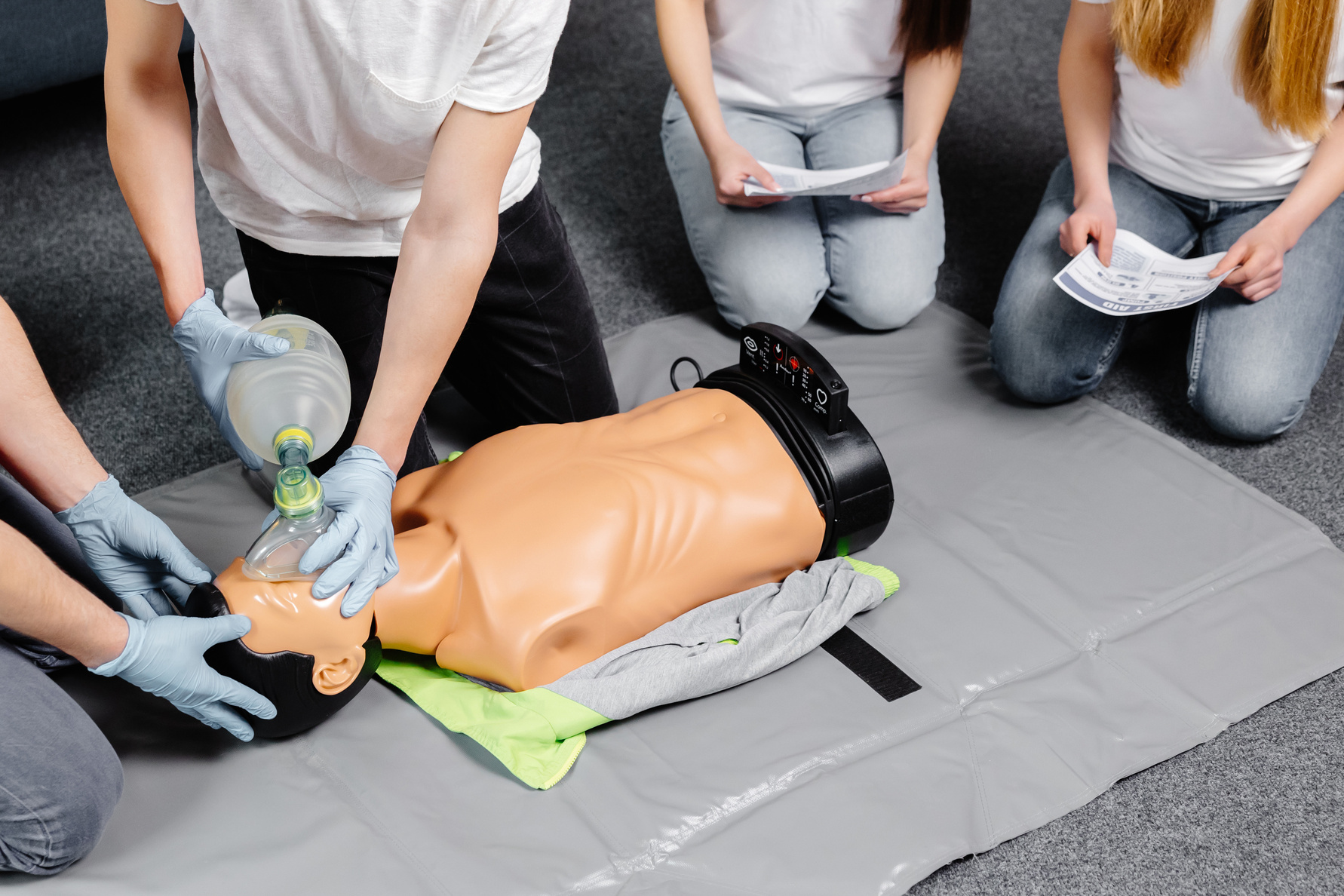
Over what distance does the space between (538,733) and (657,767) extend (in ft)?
0.45

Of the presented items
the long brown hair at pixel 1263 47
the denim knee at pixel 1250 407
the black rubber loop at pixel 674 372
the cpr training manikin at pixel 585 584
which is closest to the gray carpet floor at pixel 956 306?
the denim knee at pixel 1250 407

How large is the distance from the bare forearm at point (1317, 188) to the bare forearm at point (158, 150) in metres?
1.47

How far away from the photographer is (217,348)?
120cm

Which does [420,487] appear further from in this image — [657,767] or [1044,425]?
[1044,425]

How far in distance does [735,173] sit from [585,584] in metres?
0.88

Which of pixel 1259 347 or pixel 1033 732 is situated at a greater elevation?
pixel 1259 347

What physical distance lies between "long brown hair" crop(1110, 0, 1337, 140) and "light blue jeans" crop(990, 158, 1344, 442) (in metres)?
0.17

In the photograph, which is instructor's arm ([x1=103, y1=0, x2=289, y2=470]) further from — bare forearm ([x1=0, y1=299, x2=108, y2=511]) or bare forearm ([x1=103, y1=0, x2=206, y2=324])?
bare forearm ([x1=0, y1=299, x2=108, y2=511])

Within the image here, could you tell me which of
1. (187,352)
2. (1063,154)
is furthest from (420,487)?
(1063,154)

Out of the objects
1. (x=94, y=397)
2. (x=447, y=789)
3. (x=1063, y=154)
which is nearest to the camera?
(x=447, y=789)

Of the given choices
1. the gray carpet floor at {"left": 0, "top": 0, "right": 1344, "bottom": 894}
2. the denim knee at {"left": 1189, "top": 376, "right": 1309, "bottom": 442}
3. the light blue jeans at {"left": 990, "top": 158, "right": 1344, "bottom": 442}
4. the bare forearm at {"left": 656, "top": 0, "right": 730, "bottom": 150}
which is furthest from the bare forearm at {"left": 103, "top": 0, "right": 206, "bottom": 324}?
the denim knee at {"left": 1189, "top": 376, "right": 1309, "bottom": 442}

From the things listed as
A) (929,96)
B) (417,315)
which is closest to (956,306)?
(929,96)

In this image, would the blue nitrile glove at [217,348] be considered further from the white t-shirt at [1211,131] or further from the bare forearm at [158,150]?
the white t-shirt at [1211,131]

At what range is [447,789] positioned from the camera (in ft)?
3.78
